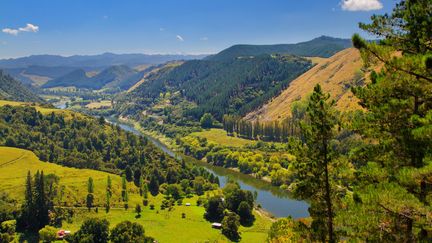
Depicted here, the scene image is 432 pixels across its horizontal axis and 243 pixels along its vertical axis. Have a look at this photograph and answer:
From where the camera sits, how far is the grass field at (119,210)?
11100 centimetres

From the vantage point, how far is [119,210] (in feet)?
433

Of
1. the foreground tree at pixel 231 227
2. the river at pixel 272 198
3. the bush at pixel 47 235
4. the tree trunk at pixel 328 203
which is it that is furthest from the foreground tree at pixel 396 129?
the river at pixel 272 198

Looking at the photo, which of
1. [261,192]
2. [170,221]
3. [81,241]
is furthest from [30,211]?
[261,192]

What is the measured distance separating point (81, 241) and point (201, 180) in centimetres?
7101

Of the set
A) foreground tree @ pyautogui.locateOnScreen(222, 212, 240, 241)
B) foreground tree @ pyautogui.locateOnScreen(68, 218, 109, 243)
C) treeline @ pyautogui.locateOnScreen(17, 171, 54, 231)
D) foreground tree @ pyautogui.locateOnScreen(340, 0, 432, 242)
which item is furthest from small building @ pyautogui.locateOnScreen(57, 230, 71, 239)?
foreground tree @ pyautogui.locateOnScreen(340, 0, 432, 242)

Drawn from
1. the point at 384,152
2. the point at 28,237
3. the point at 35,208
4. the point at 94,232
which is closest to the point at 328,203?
the point at 384,152

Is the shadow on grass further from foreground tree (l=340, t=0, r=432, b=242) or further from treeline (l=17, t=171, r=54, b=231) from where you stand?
foreground tree (l=340, t=0, r=432, b=242)

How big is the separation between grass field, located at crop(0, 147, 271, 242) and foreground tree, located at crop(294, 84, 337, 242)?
7485cm

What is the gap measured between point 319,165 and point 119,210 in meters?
113

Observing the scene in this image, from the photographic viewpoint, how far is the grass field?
111000 millimetres

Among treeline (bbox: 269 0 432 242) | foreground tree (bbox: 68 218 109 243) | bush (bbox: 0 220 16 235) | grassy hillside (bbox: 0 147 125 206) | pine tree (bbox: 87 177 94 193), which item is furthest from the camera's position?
pine tree (bbox: 87 177 94 193)

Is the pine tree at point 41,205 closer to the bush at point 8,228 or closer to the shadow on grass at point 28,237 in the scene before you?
the shadow on grass at point 28,237

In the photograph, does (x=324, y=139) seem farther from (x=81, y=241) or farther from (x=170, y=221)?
(x=170, y=221)

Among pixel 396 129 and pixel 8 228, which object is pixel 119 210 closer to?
pixel 8 228
